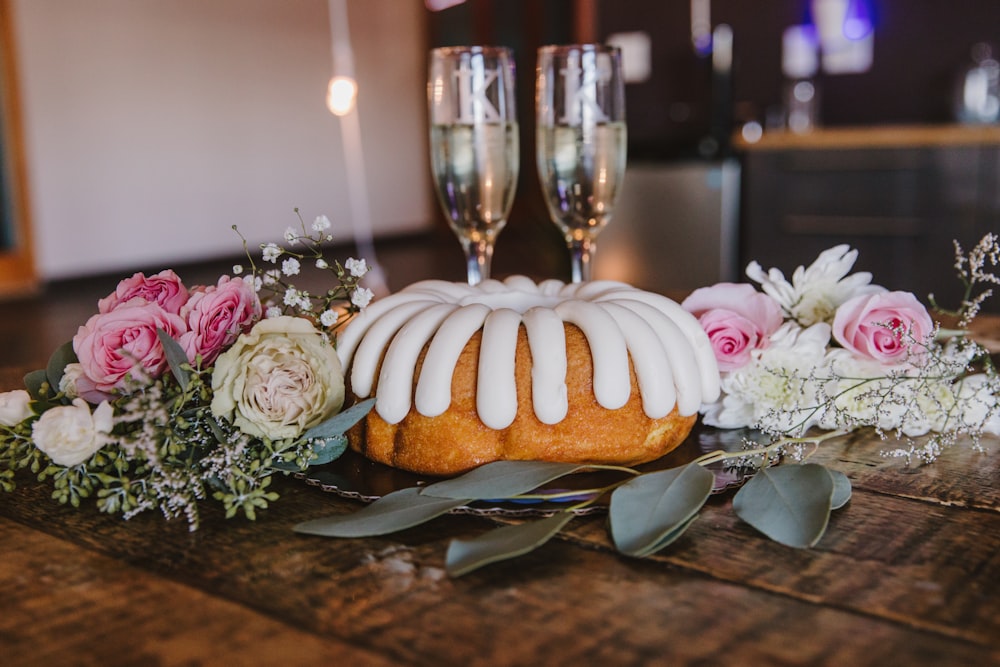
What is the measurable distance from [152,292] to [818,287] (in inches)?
24.7

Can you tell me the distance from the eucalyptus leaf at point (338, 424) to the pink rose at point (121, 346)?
0.13 meters

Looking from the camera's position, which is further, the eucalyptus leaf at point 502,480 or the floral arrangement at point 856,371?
the floral arrangement at point 856,371

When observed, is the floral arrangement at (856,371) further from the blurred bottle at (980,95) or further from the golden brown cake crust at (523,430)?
the blurred bottle at (980,95)

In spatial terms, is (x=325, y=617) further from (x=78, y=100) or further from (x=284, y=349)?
(x=78, y=100)

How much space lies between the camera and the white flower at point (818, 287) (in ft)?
3.09

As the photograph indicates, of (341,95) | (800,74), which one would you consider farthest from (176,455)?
(341,95)

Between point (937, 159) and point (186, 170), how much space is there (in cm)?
477

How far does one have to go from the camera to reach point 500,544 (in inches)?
23.8

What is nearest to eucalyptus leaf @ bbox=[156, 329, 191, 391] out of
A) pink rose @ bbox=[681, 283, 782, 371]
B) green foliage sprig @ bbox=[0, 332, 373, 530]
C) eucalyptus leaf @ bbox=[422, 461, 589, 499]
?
green foliage sprig @ bbox=[0, 332, 373, 530]

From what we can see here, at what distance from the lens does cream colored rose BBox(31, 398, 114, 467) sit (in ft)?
2.26

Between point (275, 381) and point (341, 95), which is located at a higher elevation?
point (341, 95)

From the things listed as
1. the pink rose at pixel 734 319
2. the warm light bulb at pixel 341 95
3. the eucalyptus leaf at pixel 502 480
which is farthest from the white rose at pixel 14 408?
the warm light bulb at pixel 341 95

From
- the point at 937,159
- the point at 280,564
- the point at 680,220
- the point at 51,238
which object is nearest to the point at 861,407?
the point at 280,564

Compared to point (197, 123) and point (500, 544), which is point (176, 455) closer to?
point (500, 544)
